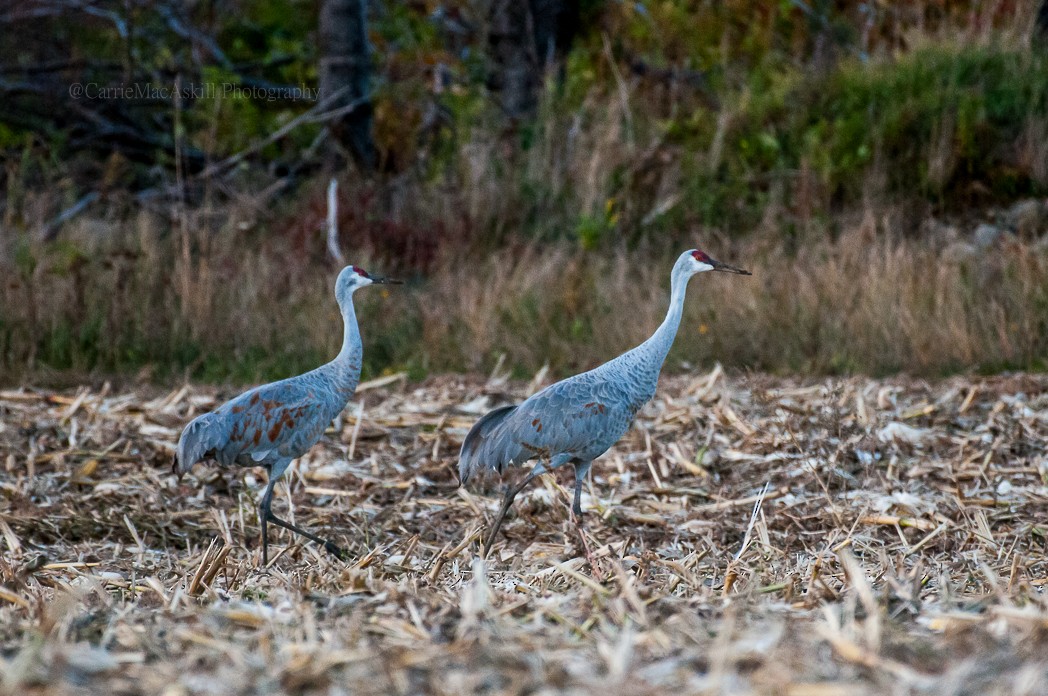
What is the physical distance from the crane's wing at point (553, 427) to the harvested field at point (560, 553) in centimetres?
33

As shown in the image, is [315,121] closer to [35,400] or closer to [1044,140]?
[35,400]

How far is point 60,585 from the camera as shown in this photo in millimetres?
3719

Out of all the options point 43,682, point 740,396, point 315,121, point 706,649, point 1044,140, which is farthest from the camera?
point 315,121

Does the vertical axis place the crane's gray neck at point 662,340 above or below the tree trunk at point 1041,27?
below

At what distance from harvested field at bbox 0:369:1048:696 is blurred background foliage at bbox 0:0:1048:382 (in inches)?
41.3

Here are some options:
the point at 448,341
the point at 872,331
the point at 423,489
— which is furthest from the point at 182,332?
the point at 872,331

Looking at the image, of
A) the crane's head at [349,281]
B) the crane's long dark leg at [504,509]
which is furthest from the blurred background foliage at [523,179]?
the crane's long dark leg at [504,509]

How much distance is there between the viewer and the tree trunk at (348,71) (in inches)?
441

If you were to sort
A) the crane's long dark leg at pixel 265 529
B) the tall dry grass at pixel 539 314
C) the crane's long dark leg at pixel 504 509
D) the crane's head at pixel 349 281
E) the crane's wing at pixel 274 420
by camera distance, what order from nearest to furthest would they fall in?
the crane's long dark leg at pixel 504 509, the crane's long dark leg at pixel 265 529, the crane's wing at pixel 274 420, the crane's head at pixel 349 281, the tall dry grass at pixel 539 314

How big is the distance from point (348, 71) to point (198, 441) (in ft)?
24.1

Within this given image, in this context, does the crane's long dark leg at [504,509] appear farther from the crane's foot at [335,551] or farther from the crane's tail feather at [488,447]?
the crane's foot at [335,551]

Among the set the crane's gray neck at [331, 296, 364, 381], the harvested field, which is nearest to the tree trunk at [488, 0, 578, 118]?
the harvested field

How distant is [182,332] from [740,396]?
3642mm

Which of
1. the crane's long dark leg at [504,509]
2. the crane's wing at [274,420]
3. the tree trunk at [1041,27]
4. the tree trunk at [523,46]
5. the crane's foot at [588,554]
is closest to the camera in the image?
the crane's foot at [588,554]
